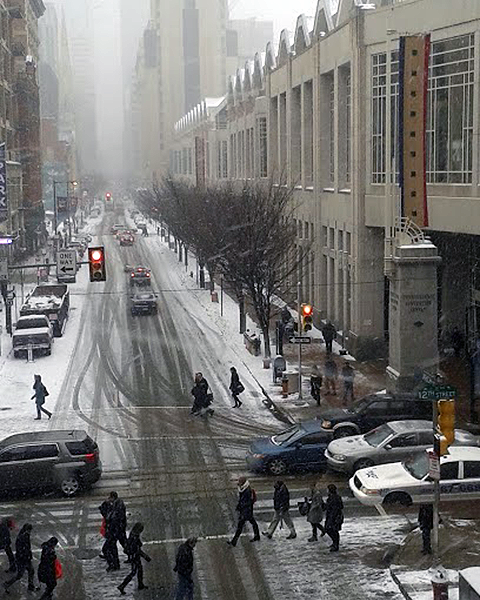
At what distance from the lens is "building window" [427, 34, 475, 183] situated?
3005 centimetres

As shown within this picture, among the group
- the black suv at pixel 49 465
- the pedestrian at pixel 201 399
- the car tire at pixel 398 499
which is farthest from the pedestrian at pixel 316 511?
the pedestrian at pixel 201 399

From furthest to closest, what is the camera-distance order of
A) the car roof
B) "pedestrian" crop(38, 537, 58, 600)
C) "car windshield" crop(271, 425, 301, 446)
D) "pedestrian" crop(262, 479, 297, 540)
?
"car windshield" crop(271, 425, 301, 446), the car roof, "pedestrian" crop(262, 479, 297, 540), "pedestrian" crop(38, 537, 58, 600)

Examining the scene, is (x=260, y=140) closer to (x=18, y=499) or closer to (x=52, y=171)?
(x=18, y=499)

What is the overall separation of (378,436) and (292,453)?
203cm

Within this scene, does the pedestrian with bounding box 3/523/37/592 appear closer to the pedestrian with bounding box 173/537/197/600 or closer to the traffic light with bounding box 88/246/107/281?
the pedestrian with bounding box 173/537/197/600

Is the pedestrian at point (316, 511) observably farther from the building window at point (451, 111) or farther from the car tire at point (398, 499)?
the building window at point (451, 111)

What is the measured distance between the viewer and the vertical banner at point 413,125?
29.0 metres

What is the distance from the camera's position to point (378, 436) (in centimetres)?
2130

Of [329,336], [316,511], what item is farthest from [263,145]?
[316,511]

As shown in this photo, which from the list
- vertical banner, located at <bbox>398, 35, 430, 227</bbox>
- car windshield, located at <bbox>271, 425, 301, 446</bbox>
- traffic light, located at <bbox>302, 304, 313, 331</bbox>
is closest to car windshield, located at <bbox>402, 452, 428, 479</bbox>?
car windshield, located at <bbox>271, 425, 301, 446</bbox>

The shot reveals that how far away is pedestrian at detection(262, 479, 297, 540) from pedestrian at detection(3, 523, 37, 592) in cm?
442

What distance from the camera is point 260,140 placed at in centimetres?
6162

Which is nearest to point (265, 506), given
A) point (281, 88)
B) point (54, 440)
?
point (54, 440)

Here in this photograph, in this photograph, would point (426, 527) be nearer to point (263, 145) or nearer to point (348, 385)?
point (348, 385)
